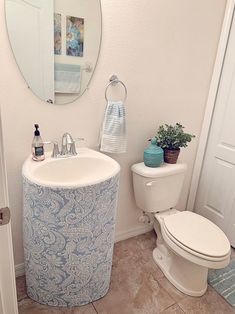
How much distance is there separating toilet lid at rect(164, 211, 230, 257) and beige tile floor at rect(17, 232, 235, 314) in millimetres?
381

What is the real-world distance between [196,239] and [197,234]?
0.05 meters

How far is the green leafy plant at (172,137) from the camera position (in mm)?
1524

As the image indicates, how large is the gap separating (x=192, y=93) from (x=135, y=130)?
1.79ft

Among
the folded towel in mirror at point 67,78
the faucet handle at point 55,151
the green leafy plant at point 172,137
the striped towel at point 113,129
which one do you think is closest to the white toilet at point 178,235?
the green leafy plant at point 172,137

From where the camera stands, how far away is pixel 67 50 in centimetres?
122

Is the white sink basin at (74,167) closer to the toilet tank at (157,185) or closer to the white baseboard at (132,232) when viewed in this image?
the toilet tank at (157,185)

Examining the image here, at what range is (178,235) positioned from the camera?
134cm

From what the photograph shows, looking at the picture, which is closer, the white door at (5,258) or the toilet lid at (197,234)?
the white door at (5,258)

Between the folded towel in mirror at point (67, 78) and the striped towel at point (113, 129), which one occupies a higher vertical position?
the folded towel in mirror at point (67, 78)

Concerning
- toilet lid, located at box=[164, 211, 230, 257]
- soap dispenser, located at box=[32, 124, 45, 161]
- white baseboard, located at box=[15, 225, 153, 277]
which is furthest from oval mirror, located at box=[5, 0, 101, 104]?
white baseboard, located at box=[15, 225, 153, 277]

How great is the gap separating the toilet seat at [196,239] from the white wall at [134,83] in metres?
0.42

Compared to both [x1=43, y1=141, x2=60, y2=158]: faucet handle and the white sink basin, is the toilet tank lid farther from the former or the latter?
[x1=43, y1=141, x2=60, y2=158]: faucet handle

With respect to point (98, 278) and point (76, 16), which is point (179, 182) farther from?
point (76, 16)

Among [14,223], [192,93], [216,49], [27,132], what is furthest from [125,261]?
[216,49]
